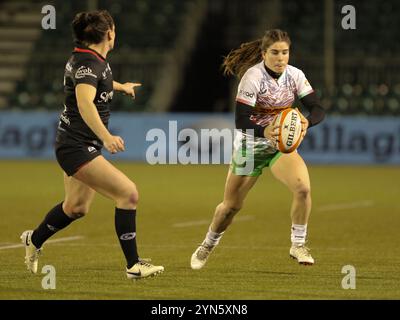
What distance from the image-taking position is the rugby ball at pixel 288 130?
9828 mm

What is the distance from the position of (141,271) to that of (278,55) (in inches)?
97.2

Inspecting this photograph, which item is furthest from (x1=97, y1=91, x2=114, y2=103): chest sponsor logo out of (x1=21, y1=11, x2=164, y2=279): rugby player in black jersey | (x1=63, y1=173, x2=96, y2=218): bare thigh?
(x1=63, y1=173, x2=96, y2=218): bare thigh

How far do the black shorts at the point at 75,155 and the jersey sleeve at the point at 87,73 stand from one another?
0.57m

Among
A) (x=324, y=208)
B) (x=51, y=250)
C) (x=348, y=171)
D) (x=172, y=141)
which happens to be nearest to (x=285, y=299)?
A: (x=51, y=250)

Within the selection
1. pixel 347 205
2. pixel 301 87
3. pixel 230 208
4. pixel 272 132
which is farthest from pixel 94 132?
pixel 347 205

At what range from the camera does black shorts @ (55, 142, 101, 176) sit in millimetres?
9188

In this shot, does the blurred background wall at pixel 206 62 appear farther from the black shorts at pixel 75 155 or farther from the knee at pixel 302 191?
the black shorts at pixel 75 155

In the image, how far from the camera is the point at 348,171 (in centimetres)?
2502

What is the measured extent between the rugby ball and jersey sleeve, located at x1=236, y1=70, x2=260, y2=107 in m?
0.30

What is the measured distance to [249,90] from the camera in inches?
395
